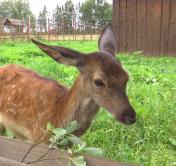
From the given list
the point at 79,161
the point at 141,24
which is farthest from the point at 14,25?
the point at 79,161

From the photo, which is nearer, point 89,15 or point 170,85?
point 170,85

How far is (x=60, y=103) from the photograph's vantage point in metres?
4.60

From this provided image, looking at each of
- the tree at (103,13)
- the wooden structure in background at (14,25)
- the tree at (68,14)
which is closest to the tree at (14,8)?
the wooden structure in background at (14,25)

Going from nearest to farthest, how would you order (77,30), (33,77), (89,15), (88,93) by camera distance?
(88,93), (33,77), (77,30), (89,15)

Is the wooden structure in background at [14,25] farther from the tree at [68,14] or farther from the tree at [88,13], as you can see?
the tree at [88,13]

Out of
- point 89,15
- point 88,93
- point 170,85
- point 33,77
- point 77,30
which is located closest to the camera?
point 88,93

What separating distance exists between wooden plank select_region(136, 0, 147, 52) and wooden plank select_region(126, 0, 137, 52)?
0.58ft

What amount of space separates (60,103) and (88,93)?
1.26 feet

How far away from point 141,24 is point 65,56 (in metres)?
16.8

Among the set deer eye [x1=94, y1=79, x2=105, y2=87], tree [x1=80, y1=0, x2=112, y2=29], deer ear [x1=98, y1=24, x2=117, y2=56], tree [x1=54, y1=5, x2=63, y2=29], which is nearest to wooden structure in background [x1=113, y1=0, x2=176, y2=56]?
deer ear [x1=98, y1=24, x2=117, y2=56]

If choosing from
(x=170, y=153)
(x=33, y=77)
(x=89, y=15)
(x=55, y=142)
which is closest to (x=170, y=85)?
(x=170, y=153)

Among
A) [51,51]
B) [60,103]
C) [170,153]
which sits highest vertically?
[51,51]

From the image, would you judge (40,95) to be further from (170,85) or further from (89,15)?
(89,15)

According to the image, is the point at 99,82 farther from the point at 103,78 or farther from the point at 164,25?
the point at 164,25
